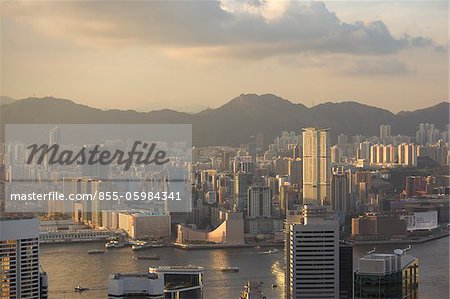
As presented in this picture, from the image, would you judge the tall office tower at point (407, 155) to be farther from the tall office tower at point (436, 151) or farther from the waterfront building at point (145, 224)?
the waterfront building at point (145, 224)

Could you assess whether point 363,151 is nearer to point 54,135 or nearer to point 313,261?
point 54,135

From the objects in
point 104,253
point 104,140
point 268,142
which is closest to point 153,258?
point 104,253

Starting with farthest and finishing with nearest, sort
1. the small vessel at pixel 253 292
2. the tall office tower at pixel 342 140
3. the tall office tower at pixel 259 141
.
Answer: the tall office tower at pixel 342 140, the tall office tower at pixel 259 141, the small vessel at pixel 253 292

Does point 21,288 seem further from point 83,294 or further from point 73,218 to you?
point 73,218

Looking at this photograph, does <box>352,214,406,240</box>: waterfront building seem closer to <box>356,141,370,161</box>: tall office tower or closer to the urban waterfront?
the urban waterfront

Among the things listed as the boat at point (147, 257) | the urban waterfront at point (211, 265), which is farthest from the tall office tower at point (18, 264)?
the boat at point (147, 257)

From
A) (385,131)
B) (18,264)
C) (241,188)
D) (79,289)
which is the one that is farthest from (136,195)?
(18,264)
